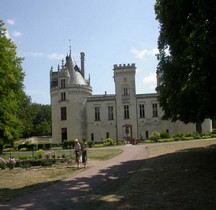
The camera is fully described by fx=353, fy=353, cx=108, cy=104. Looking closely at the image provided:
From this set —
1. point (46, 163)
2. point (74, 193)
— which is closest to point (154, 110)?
point (46, 163)

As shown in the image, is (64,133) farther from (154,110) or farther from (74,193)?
(74,193)

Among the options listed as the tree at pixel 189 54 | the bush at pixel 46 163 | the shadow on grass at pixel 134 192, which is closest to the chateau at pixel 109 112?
the bush at pixel 46 163

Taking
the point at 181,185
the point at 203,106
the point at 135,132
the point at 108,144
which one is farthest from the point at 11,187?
the point at 135,132

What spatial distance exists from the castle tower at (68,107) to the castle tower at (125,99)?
5635 mm

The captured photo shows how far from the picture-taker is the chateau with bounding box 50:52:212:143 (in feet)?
188

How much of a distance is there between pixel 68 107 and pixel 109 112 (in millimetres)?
6789

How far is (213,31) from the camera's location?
1225cm

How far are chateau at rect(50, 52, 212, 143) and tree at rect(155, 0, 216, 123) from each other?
37150 mm

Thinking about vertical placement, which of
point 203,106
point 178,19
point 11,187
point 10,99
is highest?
point 178,19

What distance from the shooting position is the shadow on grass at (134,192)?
10070 millimetres

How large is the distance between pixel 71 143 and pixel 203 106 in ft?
118

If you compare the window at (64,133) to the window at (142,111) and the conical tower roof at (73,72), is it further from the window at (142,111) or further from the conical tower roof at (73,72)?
the window at (142,111)

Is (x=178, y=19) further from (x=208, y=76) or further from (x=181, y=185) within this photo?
(x=181, y=185)

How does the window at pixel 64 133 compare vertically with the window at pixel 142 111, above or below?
below
